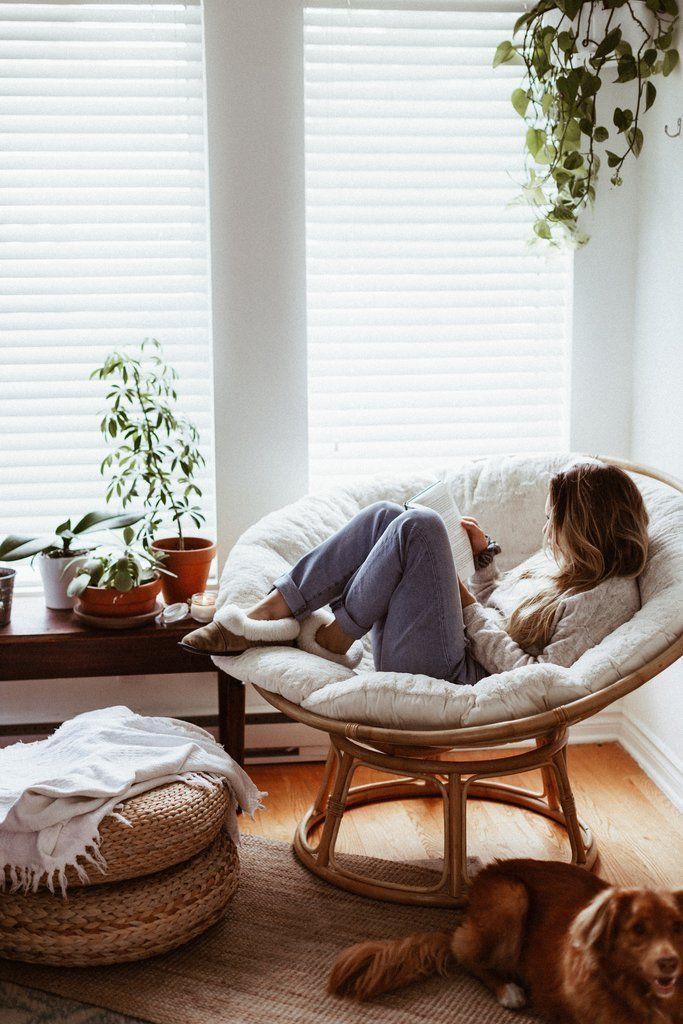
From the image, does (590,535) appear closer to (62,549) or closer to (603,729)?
(603,729)

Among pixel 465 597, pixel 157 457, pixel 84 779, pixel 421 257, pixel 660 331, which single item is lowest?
pixel 84 779

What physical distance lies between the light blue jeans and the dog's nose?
2.71ft

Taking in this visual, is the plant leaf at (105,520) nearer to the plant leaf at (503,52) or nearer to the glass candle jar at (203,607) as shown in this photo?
the glass candle jar at (203,607)

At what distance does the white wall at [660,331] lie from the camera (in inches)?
111

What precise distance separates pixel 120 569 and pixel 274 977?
1017mm

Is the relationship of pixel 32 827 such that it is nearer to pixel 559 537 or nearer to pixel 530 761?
pixel 530 761

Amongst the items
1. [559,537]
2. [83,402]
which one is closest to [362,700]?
[559,537]

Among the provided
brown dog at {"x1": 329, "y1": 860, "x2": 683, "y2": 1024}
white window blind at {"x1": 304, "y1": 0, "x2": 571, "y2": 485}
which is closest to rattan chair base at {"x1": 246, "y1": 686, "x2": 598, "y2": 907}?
brown dog at {"x1": 329, "y1": 860, "x2": 683, "y2": 1024}

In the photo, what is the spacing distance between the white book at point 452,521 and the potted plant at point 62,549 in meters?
0.78

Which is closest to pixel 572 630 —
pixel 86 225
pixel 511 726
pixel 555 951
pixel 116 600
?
pixel 511 726

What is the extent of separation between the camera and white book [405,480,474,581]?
2502 mm

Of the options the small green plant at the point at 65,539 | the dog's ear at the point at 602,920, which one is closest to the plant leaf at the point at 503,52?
the small green plant at the point at 65,539

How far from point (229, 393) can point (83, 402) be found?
0.42 m

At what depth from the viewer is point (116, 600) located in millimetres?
2689
